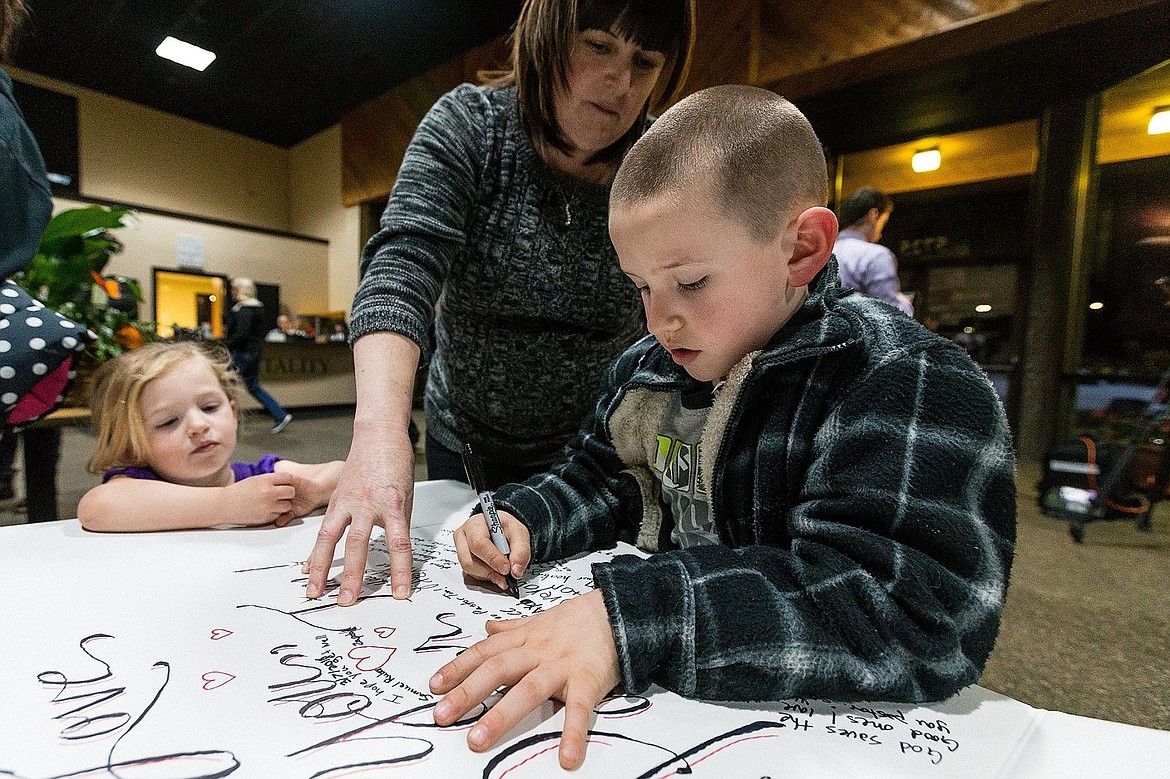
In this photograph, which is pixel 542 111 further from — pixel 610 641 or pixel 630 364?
pixel 610 641

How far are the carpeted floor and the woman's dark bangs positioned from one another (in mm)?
501

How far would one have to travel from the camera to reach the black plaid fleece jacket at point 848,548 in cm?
32

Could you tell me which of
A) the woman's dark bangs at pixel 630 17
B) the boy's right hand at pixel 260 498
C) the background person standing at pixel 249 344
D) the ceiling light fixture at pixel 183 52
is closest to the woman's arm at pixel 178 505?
the boy's right hand at pixel 260 498

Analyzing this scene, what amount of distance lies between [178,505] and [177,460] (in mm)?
175

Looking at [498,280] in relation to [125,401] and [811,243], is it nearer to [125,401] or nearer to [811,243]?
[811,243]

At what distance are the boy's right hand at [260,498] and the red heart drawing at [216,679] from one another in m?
0.35

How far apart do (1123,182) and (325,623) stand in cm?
256

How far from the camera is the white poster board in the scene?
0.27 m

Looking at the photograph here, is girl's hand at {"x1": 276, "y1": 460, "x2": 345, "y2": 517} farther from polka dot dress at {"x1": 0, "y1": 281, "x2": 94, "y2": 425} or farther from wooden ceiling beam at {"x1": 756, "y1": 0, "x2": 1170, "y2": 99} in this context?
wooden ceiling beam at {"x1": 756, "y1": 0, "x2": 1170, "y2": 99}

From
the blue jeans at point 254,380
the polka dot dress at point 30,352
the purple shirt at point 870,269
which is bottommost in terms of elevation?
the blue jeans at point 254,380

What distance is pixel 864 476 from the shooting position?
351 mm

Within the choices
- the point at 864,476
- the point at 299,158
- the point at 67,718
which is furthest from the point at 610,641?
the point at 299,158

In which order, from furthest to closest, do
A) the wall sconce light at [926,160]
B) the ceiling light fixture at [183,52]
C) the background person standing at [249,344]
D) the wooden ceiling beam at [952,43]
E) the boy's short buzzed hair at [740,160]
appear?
the background person standing at [249,344] → the wall sconce light at [926,160] → the wooden ceiling beam at [952,43] → the ceiling light fixture at [183,52] → the boy's short buzzed hair at [740,160]

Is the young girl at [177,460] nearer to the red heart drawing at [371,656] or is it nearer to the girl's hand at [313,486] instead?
the girl's hand at [313,486]
